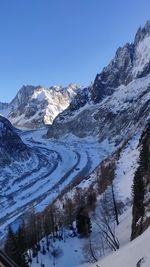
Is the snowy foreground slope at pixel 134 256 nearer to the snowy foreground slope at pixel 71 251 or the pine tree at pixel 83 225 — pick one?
the snowy foreground slope at pixel 71 251

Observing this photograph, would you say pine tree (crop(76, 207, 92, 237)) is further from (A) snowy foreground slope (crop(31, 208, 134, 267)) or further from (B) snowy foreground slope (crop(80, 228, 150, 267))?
(B) snowy foreground slope (crop(80, 228, 150, 267))

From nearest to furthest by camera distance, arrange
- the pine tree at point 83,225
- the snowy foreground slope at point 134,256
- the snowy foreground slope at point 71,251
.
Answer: the snowy foreground slope at point 134,256
the snowy foreground slope at point 71,251
the pine tree at point 83,225

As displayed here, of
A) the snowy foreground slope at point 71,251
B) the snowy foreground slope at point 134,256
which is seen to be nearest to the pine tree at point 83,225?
the snowy foreground slope at point 71,251

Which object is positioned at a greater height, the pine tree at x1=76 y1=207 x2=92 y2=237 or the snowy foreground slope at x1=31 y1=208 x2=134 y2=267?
the pine tree at x1=76 y1=207 x2=92 y2=237

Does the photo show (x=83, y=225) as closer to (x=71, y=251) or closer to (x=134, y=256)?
(x=71, y=251)

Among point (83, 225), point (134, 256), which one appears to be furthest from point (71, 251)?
point (134, 256)

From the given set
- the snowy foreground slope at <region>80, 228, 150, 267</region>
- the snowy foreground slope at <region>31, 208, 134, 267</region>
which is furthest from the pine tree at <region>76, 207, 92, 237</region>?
the snowy foreground slope at <region>80, 228, 150, 267</region>

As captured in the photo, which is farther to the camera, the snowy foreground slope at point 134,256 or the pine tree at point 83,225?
the pine tree at point 83,225

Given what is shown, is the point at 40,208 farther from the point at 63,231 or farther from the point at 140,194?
the point at 140,194

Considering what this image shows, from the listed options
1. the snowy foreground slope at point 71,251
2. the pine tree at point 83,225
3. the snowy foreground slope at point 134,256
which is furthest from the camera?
the pine tree at point 83,225

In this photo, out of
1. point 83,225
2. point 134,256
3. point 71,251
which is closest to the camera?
point 134,256

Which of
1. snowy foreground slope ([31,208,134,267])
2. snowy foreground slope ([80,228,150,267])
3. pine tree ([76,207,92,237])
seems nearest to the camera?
snowy foreground slope ([80,228,150,267])

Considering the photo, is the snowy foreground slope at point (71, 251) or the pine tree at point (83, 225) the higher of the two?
the pine tree at point (83, 225)
